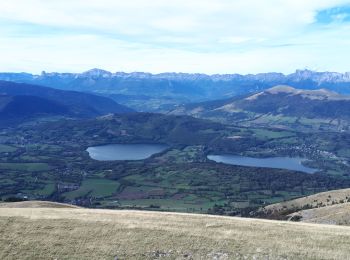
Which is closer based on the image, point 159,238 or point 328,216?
point 159,238

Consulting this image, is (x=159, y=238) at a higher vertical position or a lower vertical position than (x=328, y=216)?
higher

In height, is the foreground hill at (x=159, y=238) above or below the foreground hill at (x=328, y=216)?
above

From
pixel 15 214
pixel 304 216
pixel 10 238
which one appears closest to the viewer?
pixel 10 238

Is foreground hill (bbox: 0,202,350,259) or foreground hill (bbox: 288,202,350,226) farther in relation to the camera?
foreground hill (bbox: 288,202,350,226)

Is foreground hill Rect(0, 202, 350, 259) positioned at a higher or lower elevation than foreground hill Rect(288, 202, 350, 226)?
higher

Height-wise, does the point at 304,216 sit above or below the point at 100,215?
below

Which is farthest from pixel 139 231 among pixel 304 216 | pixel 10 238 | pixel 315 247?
pixel 304 216

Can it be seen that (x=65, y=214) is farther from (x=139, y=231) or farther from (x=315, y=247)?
(x=315, y=247)

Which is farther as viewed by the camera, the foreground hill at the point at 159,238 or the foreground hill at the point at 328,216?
the foreground hill at the point at 328,216
